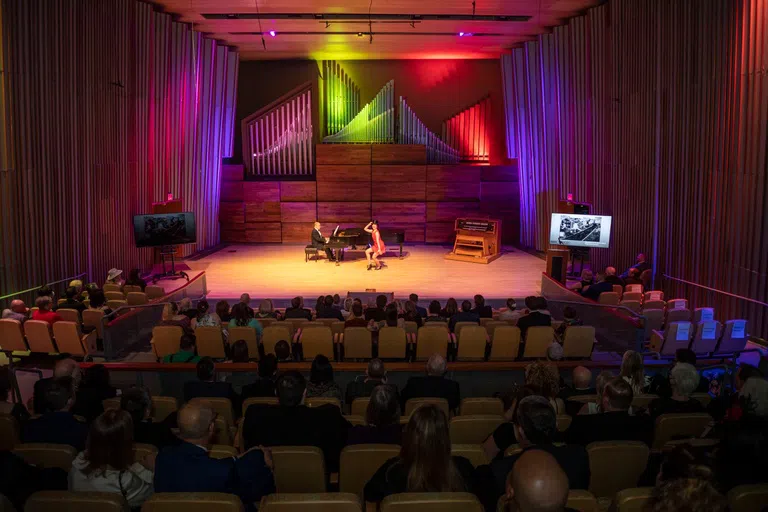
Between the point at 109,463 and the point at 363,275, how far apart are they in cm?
994

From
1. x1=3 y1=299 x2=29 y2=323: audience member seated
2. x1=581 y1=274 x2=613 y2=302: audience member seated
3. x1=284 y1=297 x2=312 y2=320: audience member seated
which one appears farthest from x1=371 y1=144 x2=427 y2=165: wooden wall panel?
x1=3 y1=299 x2=29 y2=323: audience member seated

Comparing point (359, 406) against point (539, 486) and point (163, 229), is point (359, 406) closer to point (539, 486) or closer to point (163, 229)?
point (539, 486)

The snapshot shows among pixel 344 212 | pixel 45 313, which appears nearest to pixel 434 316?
pixel 45 313

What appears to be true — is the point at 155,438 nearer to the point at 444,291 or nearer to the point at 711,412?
the point at 711,412

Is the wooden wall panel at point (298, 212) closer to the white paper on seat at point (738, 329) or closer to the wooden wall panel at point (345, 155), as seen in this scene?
the wooden wall panel at point (345, 155)

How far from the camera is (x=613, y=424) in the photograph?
383 centimetres

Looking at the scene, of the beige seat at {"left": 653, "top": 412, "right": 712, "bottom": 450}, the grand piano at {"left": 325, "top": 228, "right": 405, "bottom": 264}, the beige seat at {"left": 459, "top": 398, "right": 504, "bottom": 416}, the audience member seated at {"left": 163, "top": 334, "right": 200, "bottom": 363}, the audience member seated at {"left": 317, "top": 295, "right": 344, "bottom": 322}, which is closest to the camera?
the beige seat at {"left": 653, "top": 412, "right": 712, "bottom": 450}

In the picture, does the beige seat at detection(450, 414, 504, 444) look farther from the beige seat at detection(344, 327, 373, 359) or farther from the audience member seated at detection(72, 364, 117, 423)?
the beige seat at detection(344, 327, 373, 359)

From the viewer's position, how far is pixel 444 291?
38.1 feet

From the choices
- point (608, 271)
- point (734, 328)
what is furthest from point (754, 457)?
point (608, 271)

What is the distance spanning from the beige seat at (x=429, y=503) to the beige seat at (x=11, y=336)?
6070 millimetres

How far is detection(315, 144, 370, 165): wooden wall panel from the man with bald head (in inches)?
599

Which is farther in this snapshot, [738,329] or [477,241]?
[477,241]

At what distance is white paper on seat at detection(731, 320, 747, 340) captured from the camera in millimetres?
7402
